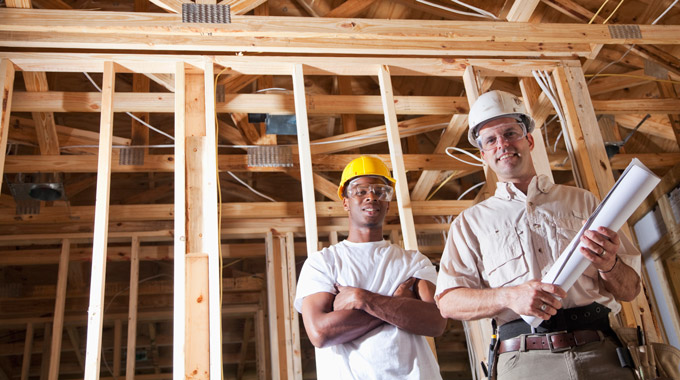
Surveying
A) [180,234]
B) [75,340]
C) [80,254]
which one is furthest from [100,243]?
[75,340]

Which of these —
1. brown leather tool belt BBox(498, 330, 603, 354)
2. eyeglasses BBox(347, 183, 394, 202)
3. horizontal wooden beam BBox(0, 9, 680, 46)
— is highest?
horizontal wooden beam BBox(0, 9, 680, 46)

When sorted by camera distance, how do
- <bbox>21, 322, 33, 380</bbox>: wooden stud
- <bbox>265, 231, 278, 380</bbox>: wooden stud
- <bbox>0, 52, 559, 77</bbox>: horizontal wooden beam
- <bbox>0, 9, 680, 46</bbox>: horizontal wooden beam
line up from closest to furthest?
<bbox>0, 9, 680, 46</bbox>: horizontal wooden beam < <bbox>0, 52, 559, 77</bbox>: horizontal wooden beam < <bbox>265, 231, 278, 380</bbox>: wooden stud < <bbox>21, 322, 33, 380</bbox>: wooden stud

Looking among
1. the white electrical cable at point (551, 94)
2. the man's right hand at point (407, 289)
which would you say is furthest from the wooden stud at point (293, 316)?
the man's right hand at point (407, 289)

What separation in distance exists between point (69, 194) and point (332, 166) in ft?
7.79

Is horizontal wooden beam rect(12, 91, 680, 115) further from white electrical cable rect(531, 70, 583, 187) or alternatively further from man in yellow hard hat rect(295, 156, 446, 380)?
man in yellow hard hat rect(295, 156, 446, 380)

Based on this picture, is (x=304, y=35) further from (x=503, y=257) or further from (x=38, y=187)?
(x=38, y=187)

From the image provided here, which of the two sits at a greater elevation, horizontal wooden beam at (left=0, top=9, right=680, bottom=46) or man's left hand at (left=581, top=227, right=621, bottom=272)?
horizontal wooden beam at (left=0, top=9, right=680, bottom=46)

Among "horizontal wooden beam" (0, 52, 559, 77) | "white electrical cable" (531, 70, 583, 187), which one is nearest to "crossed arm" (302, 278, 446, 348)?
"white electrical cable" (531, 70, 583, 187)

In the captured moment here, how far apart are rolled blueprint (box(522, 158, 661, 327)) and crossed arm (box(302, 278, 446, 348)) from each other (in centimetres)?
59

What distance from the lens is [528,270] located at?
7.46 feet

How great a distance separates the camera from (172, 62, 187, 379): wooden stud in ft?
10.7

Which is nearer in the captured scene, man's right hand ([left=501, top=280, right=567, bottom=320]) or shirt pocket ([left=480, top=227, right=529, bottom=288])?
man's right hand ([left=501, top=280, right=567, bottom=320])

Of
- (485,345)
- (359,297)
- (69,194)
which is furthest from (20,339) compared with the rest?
(359,297)

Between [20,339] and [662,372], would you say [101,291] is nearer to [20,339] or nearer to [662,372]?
[662,372]
